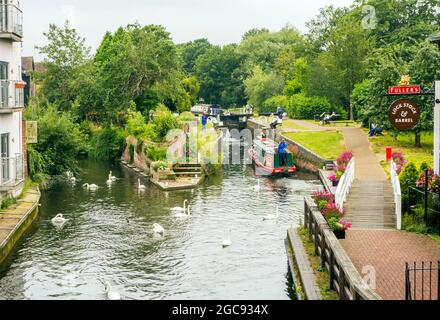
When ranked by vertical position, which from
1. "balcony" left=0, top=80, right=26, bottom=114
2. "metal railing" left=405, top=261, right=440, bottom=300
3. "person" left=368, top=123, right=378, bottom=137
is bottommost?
"metal railing" left=405, top=261, right=440, bottom=300

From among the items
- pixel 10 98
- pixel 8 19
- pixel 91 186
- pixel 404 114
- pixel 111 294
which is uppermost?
pixel 8 19

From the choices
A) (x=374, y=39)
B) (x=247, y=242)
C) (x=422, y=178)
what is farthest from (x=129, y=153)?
(x=422, y=178)

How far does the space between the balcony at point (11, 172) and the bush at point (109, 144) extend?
84.4 ft

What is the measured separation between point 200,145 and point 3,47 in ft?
69.9

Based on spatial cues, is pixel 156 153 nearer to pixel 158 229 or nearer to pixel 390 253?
pixel 158 229

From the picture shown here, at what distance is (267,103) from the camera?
89750 mm

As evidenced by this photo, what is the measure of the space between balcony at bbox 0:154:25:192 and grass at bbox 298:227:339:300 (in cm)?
1348

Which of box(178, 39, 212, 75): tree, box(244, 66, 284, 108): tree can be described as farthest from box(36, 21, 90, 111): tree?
box(178, 39, 212, 75): tree

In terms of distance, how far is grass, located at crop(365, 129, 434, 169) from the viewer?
141 ft

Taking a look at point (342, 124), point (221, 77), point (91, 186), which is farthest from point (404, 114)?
point (221, 77)

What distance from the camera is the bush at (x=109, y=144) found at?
197 ft

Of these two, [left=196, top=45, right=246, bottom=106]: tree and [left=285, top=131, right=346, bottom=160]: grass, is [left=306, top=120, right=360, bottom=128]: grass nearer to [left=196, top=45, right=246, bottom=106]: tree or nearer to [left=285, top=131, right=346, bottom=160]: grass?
[left=285, top=131, right=346, bottom=160]: grass

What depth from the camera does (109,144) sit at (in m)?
60.8

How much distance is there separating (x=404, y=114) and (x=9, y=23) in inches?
704
